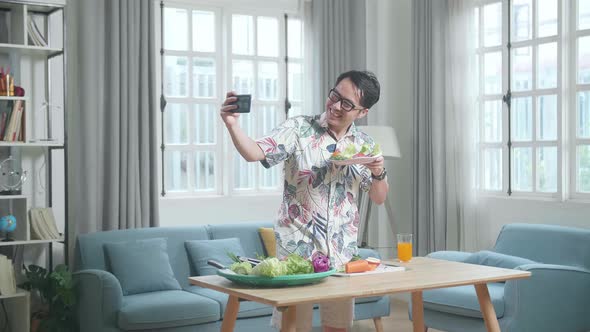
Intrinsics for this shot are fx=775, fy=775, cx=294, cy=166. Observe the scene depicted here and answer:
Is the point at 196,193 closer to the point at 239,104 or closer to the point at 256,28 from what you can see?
the point at 256,28

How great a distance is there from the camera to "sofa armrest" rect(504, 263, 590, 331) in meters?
4.22

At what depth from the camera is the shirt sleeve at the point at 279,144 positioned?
2.75 m

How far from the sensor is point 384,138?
5.75 metres

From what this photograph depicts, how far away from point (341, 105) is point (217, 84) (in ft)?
10.3

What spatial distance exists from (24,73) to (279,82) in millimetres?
2009

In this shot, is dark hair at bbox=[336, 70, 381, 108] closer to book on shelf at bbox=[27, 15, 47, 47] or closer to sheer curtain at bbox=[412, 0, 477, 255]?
book on shelf at bbox=[27, 15, 47, 47]

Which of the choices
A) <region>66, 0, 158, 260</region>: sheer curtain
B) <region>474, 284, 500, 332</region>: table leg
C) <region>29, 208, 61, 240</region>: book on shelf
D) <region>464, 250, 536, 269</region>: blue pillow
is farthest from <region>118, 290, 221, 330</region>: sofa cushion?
<region>474, 284, 500, 332</region>: table leg

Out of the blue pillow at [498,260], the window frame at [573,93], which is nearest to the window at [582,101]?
the window frame at [573,93]

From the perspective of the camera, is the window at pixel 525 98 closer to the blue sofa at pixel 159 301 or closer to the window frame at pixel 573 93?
the window frame at pixel 573 93

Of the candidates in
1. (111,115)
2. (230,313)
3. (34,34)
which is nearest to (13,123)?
(34,34)

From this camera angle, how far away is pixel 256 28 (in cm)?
601

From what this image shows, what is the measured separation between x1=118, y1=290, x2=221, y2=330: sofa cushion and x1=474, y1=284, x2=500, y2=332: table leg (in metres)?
1.74

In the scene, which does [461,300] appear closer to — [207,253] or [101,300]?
[207,253]

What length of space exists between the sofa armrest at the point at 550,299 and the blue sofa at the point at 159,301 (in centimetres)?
111
